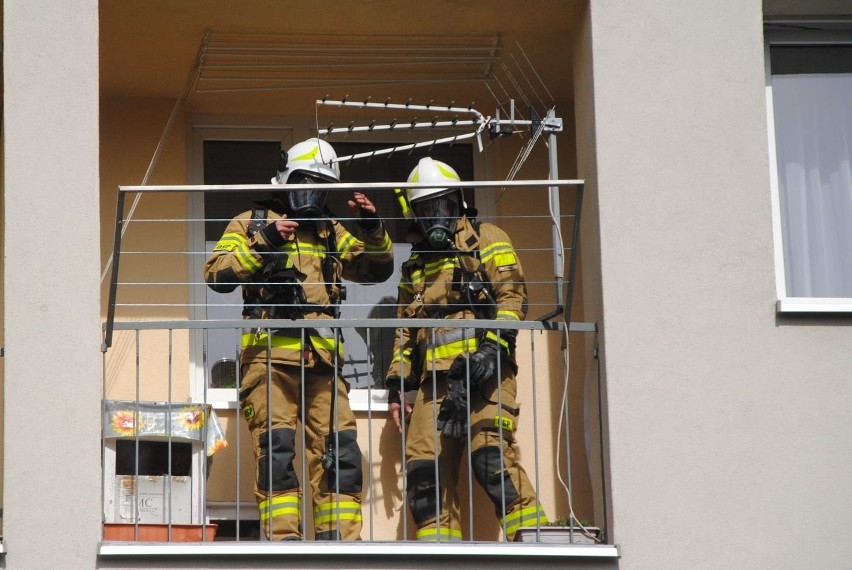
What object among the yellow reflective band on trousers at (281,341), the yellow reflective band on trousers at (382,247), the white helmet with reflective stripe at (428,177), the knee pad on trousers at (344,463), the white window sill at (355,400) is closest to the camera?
the knee pad on trousers at (344,463)

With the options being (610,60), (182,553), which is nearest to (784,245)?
(610,60)

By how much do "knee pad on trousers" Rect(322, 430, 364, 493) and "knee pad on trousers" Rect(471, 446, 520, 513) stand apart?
619mm

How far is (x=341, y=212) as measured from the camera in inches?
384

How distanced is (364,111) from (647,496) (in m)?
3.33

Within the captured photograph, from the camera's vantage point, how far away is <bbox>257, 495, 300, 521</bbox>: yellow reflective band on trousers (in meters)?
7.89

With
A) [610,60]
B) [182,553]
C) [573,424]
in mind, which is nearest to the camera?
[182,553]

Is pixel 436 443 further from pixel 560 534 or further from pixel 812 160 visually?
pixel 812 160

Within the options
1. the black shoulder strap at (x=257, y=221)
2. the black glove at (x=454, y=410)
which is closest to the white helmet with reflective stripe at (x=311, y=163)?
the black shoulder strap at (x=257, y=221)

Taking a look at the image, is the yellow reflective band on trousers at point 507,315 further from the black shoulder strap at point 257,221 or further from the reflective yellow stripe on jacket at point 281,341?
the black shoulder strap at point 257,221

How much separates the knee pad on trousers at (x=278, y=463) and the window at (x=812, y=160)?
8.84 feet

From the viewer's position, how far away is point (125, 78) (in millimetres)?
9359

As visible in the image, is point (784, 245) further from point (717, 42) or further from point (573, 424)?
point (573, 424)

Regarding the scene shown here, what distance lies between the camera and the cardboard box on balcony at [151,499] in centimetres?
828

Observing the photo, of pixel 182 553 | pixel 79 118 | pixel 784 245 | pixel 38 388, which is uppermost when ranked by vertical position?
pixel 79 118
